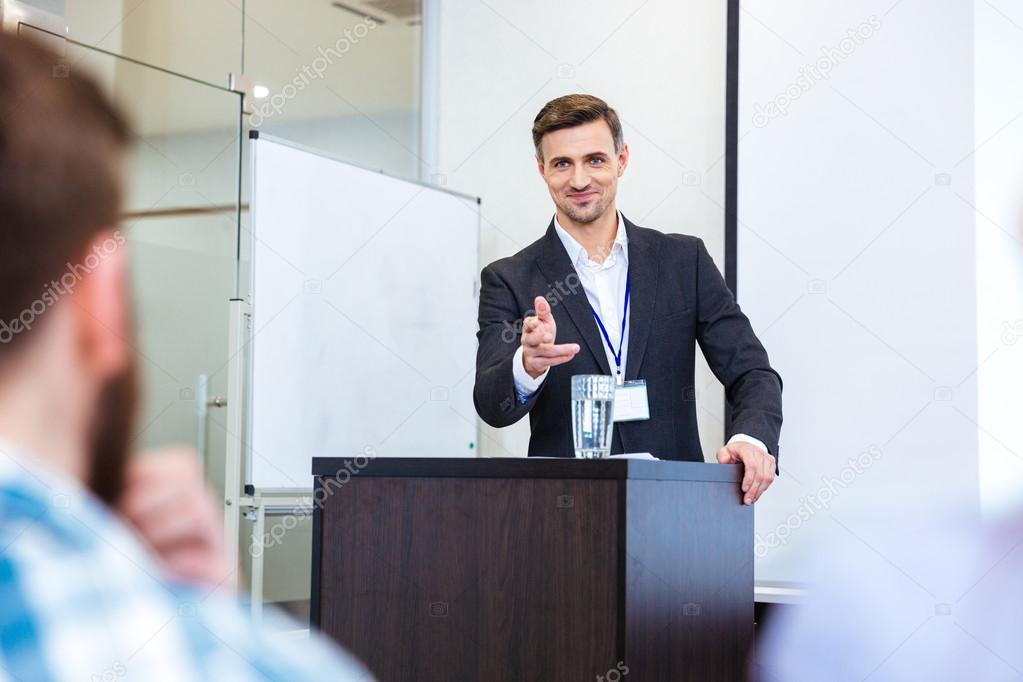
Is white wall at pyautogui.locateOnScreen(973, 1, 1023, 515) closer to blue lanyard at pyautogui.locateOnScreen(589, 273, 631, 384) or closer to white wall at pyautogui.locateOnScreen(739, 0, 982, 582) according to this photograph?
white wall at pyautogui.locateOnScreen(739, 0, 982, 582)

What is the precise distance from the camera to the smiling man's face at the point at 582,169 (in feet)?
7.95

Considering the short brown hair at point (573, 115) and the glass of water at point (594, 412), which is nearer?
the glass of water at point (594, 412)

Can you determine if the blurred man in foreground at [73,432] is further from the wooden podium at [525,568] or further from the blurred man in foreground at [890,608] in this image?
the blurred man in foreground at [890,608]

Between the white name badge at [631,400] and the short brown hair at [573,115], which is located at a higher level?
the short brown hair at [573,115]

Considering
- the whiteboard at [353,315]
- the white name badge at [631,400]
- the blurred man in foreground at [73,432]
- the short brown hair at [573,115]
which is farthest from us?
the whiteboard at [353,315]

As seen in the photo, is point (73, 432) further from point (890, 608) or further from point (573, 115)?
point (890, 608)

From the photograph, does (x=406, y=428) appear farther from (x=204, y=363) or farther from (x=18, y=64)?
(x=18, y=64)

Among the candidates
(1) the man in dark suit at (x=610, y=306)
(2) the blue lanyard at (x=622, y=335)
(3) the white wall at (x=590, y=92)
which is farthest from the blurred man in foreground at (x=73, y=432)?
(3) the white wall at (x=590, y=92)

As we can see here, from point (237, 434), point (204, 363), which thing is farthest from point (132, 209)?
point (204, 363)

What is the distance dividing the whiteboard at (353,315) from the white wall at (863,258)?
1.07m

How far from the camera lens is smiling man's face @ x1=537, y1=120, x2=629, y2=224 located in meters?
2.42

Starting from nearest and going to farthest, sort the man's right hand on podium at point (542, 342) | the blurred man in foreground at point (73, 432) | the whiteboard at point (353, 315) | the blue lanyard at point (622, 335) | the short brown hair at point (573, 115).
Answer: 1. the blurred man in foreground at point (73, 432)
2. the man's right hand on podium at point (542, 342)
3. the blue lanyard at point (622, 335)
4. the short brown hair at point (573, 115)
5. the whiteboard at point (353, 315)

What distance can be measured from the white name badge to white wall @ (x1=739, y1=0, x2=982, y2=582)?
4.08 feet

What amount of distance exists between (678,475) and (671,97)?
2.50 metres
